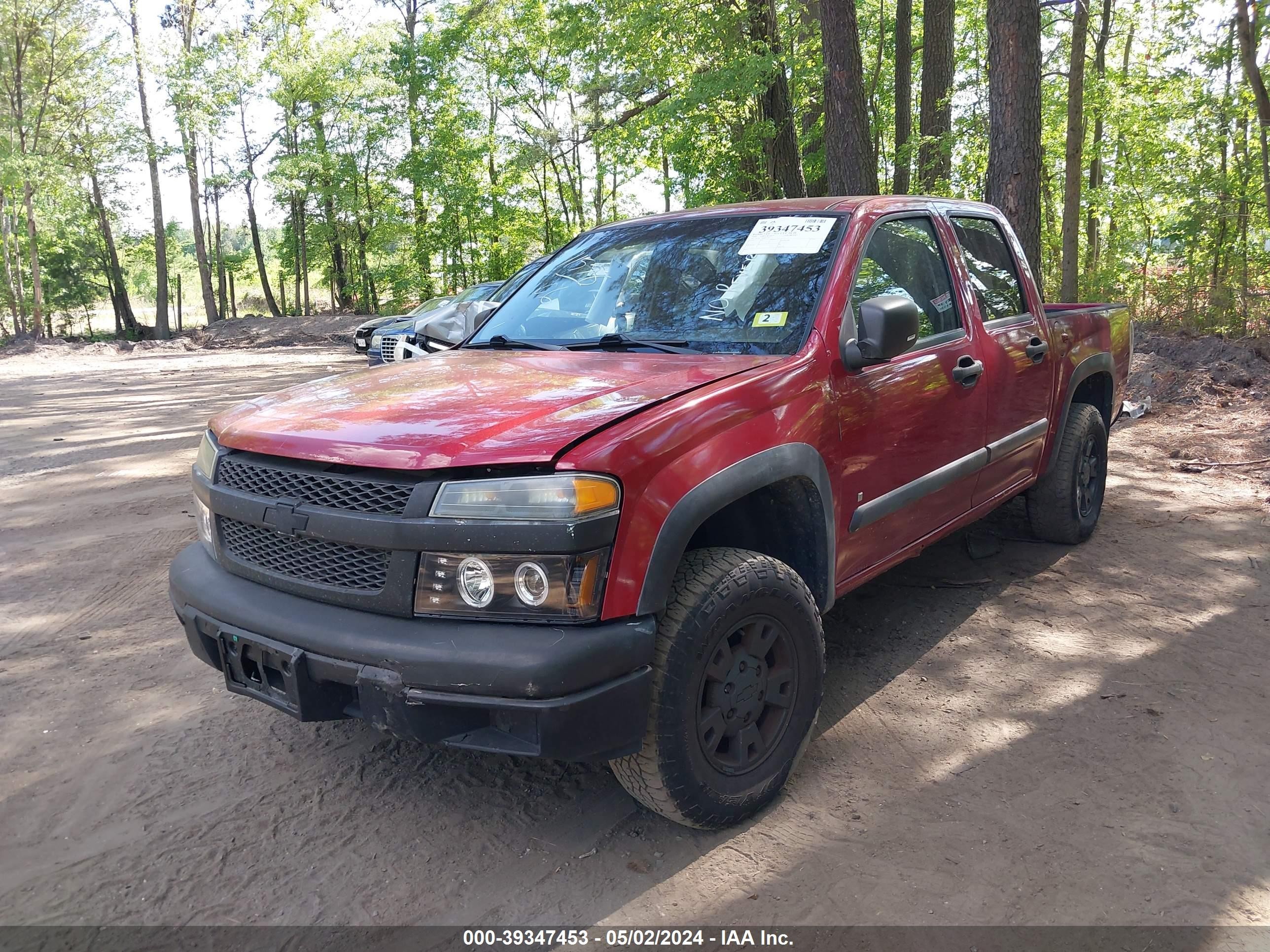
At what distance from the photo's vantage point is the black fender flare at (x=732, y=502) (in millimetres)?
2402

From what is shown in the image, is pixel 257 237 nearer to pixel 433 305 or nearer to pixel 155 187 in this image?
pixel 155 187

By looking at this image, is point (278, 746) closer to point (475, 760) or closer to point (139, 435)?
point (475, 760)

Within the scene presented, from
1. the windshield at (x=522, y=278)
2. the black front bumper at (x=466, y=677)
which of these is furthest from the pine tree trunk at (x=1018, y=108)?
the black front bumper at (x=466, y=677)

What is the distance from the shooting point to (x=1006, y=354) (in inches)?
165

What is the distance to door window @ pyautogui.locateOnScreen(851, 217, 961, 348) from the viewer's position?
11.4 ft

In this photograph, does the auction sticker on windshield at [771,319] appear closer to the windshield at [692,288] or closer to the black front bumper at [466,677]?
the windshield at [692,288]

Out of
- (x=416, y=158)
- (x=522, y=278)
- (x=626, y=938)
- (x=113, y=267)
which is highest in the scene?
(x=416, y=158)

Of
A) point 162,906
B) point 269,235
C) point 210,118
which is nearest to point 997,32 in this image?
point 162,906

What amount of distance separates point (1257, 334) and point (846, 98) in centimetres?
597

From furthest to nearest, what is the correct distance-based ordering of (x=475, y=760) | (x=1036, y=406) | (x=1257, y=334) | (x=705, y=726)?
(x=1257, y=334)
(x=1036, y=406)
(x=475, y=760)
(x=705, y=726)

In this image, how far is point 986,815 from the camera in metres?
2.80

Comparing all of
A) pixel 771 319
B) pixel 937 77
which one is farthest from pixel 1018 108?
pixel 771 319

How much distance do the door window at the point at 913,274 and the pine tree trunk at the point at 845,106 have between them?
7950 mm

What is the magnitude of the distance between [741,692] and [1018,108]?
25.2 feet
